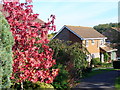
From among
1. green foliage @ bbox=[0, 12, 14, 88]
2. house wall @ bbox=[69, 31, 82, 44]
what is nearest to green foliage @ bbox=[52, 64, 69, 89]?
green foliage @ bbox=[0, 12, 14, 88]

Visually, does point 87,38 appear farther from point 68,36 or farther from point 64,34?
point 64,34

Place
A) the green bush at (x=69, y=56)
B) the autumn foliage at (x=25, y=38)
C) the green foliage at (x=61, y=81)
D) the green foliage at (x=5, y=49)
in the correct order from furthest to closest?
the green bush at (x=69, y=56) < the green foliage at (x=61, y=81) < the autumn foliage at (x=25, y=38) < the green foliage at (x=5, y=49)

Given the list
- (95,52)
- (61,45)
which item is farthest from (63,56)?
(95,52)

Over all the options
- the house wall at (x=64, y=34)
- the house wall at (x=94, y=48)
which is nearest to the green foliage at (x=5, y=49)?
the house wall at (x=64, y=34)

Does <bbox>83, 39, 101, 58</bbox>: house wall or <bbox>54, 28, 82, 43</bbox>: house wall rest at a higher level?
<bbox>54, 28, 82, 43</bbox>: house wall

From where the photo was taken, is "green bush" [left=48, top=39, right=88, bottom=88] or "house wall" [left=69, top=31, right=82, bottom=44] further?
"house wall" [left=69, top=31, right=82, bottom=44]

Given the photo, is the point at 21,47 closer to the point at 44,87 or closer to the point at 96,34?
the point at 44,87

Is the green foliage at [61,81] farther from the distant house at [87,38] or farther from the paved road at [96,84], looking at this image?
the distant house at [87,38]

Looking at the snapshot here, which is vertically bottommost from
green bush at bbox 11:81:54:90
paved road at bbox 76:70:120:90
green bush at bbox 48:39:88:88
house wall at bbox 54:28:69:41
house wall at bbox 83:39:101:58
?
paved road at bbox 76:70:120:90

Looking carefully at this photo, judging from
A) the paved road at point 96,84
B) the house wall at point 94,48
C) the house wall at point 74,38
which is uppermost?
the house wall at point 74,38

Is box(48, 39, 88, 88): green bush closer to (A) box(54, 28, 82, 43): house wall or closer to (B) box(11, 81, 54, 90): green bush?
(B) box(11, 81, 54, 90): green bush

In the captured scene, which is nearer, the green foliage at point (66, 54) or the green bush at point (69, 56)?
the green bush at point (69, 56)

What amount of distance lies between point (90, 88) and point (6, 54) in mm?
8226

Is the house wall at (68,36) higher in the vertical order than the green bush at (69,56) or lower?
higher
